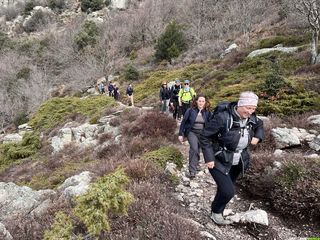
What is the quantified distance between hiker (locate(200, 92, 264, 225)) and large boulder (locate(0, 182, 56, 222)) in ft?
10.1

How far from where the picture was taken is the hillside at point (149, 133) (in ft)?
12.9

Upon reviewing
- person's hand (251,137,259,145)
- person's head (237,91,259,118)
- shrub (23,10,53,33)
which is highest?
shrub (23,10,53,33)

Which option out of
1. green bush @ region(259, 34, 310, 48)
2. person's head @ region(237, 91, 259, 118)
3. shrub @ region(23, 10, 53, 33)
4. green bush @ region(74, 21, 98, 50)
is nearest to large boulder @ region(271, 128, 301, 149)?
person's head @ region(237, 91, 259, 118)

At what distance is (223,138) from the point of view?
12.2ft

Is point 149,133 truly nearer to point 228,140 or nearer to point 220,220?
point 220,220

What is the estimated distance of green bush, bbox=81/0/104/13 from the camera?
61169mm

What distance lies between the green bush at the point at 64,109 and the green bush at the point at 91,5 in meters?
45.4

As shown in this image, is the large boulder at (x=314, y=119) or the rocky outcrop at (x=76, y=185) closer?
the rocky outcrop at (x=76, y=185)

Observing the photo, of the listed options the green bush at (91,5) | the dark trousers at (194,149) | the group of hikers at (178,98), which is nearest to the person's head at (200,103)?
the dark trousers at (194,149)

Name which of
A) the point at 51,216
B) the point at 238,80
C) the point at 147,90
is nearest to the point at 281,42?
the point at 238,80

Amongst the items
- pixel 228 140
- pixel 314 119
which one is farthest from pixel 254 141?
pixel 314 119

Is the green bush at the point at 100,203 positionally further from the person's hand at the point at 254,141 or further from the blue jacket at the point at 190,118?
the blue jacket at the point at 190,118

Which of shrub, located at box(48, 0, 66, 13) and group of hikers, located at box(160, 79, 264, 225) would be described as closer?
group of hikers, located at box(160, 79, 264, 225)

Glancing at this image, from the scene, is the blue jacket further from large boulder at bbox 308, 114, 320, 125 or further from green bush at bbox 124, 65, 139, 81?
green bush at bbox 124, 65, 139, 81
